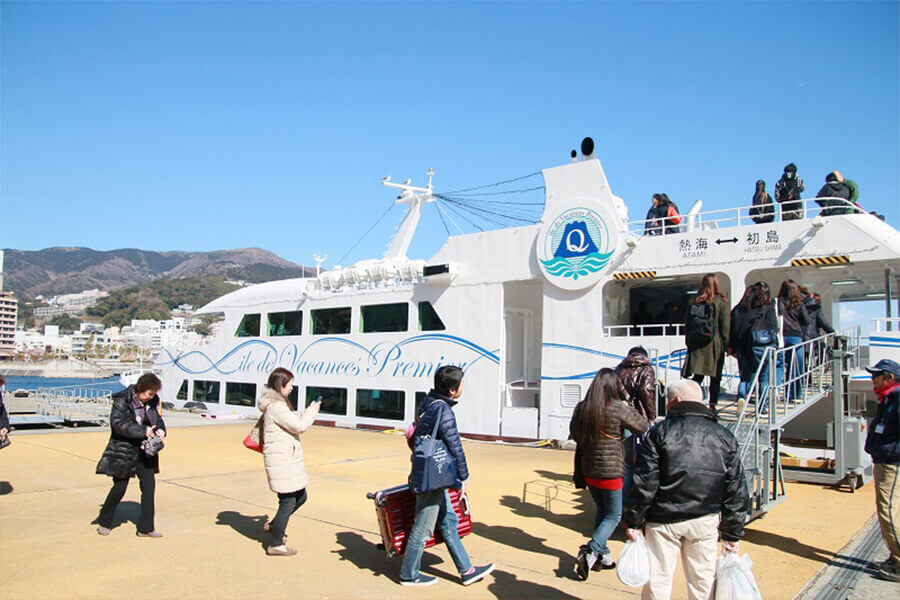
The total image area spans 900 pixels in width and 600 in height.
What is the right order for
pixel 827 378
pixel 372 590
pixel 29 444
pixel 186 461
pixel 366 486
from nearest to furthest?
pixel 372 590, pixel 366 486, pixel 827 378, pixel 186 461, pixel 29 444

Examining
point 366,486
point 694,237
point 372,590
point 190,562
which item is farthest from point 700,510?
point 694,237

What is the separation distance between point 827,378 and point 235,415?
18.7 metres

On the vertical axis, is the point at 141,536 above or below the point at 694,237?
below

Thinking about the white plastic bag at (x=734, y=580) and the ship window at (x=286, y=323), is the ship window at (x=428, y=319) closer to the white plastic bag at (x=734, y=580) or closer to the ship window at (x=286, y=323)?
the ship window at (x=286, y=323)

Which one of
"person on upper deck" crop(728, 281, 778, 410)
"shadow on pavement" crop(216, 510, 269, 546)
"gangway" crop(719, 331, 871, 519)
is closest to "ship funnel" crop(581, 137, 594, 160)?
"gangway" crop(719, 331, 871, 519)

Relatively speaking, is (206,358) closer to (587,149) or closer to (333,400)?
(333,400)

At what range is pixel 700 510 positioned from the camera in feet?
11.3

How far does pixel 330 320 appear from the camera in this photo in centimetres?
2019

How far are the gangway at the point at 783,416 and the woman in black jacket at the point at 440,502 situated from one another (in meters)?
2.91

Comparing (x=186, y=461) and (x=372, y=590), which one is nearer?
(x=372, y=590)

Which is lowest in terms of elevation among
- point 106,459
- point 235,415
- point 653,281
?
point 235,415

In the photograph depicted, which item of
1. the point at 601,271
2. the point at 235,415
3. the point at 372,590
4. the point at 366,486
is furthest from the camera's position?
the point at 235,415

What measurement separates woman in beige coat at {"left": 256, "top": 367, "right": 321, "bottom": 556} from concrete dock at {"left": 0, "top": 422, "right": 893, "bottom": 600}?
303 mm

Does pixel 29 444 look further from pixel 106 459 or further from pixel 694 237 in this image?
pixel 694 237
